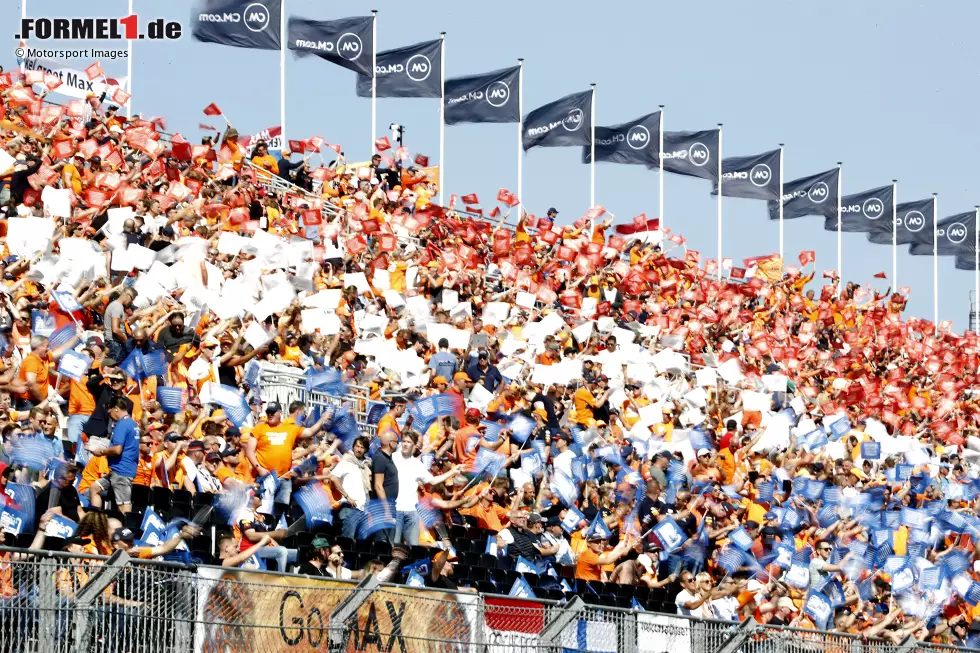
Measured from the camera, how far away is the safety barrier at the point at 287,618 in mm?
8188

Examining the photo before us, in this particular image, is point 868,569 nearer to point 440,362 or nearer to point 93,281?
point 440,362

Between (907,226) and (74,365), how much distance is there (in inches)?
1349

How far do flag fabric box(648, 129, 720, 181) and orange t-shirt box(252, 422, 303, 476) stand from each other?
1056 inches

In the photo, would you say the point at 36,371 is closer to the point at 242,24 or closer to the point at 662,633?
the point at 662,633

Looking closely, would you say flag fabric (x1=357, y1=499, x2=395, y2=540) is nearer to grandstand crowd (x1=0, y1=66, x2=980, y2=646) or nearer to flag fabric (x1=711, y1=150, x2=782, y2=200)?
grandstand crowd (x1=0, y1=66, x2=980, y2=646)

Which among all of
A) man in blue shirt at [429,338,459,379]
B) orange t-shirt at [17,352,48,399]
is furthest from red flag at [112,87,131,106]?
orange t-shirt at [17,352,48,399]

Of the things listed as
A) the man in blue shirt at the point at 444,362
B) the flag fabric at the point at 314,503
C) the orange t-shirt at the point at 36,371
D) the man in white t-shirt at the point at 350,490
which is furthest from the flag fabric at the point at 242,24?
the flag fabric at the point at 314,503

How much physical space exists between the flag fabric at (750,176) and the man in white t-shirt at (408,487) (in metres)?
27.7

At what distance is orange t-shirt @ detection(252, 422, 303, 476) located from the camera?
13.8 metres

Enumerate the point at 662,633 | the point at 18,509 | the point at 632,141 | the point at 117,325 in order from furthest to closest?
the point at 632,141, the point at 117,325, the point at 662,633, the point at 18,509

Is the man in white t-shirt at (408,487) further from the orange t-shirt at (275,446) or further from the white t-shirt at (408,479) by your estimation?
the orange t-shirt at (275,446)

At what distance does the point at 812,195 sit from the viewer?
42938mm

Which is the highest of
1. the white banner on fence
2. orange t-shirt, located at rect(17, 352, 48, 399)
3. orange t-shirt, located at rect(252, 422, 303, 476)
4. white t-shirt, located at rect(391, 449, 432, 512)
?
orange t-shirt, located at rect(17, 352, 48, 399)

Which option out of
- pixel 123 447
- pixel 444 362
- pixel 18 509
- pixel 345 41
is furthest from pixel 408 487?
pixel 345 41
